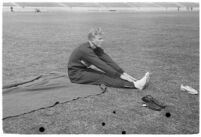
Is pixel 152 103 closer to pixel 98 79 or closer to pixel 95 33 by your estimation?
pixel 98 79

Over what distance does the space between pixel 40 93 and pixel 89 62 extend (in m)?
1.31

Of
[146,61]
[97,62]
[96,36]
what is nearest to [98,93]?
[97,62]

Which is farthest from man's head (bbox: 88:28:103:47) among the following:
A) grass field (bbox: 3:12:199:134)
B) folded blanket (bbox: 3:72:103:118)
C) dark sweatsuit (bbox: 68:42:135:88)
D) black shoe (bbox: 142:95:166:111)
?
black shoe (bbox: 142:95:166:111)

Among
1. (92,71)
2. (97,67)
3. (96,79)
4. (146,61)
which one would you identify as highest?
(97,67)

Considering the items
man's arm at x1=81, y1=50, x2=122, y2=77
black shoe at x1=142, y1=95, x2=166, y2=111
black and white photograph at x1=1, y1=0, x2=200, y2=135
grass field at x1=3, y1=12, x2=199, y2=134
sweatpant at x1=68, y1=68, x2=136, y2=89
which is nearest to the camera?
black and white photograph at x1=1, y1=0, x2=200, y2=135

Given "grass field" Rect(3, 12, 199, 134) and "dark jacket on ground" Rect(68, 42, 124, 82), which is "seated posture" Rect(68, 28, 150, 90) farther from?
"grass field" Rect(3, 12, 199, 134)

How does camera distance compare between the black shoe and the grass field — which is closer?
the black shoe

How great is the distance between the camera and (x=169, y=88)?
6.73 meters

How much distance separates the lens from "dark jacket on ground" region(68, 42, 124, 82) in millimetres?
6484

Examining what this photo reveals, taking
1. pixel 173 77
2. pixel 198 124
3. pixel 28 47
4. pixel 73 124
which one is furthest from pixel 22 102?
pixel 28 47

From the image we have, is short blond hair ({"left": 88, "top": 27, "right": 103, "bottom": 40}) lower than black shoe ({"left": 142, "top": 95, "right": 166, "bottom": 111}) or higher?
higher

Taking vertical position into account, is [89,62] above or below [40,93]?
above

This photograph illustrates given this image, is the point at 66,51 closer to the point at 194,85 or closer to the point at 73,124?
the point at 194,85

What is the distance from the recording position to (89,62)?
263 inches
